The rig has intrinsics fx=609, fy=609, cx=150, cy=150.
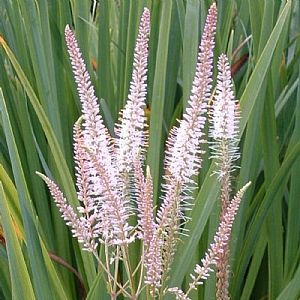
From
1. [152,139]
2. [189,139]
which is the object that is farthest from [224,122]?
[152,139]

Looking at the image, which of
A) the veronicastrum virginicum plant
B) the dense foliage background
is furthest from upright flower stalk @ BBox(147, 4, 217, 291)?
the dense foliage background

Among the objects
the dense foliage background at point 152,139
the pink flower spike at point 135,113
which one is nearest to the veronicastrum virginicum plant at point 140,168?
the pink flower spike at point 135,113

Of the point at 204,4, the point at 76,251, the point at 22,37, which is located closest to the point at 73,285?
the point at 76,251

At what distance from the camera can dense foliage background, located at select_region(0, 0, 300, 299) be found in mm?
937

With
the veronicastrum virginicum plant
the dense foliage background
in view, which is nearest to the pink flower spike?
the veronicastrum virginicum plant

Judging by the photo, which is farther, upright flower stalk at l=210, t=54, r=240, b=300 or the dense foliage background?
the dense foliage background

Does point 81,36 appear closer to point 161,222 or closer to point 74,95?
point 74,95

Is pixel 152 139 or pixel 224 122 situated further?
pixel 152 139

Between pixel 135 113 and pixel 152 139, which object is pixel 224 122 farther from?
pixel 152 139

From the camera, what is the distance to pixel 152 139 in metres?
1.07

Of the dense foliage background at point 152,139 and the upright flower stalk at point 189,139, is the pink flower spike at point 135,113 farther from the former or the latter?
the dense foliage background at point 152,139

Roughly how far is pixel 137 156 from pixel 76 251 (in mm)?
509

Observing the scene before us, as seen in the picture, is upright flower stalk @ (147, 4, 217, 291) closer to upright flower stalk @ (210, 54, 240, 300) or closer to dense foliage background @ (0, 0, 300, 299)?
upright flower stalk @ (210, 54, 240, 300)

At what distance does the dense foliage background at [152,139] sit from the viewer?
94cm
